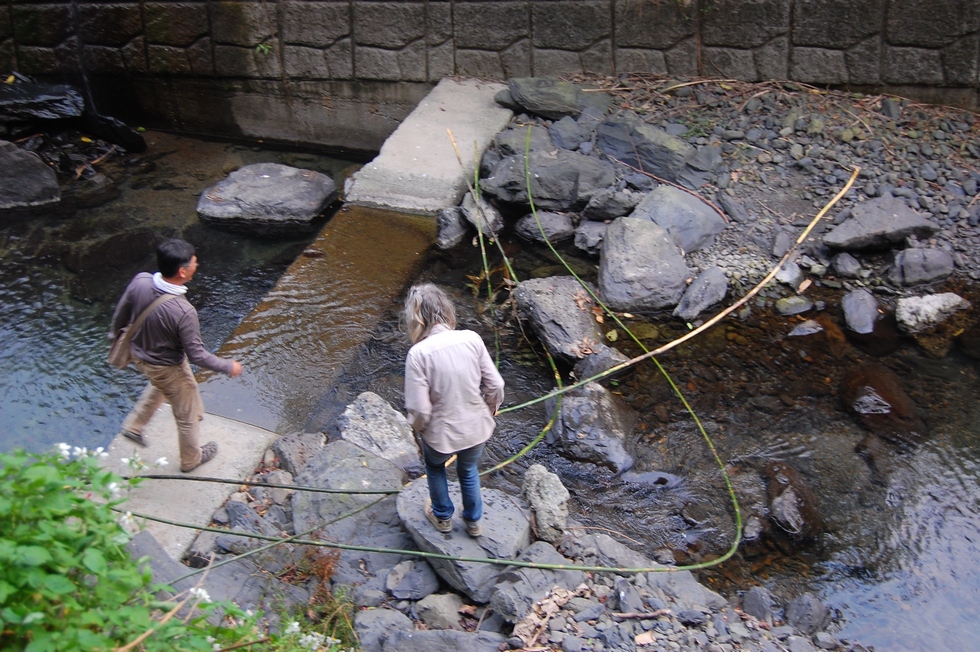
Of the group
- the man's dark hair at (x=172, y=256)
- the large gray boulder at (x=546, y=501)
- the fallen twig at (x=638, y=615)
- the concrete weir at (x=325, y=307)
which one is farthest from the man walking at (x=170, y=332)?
the fallen twig at (x=638, y=615)

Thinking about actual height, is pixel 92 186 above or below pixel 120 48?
below

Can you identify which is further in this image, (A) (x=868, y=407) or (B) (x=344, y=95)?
(B) (x=344, y=95)

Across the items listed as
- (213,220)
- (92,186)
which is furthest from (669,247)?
(92,186)

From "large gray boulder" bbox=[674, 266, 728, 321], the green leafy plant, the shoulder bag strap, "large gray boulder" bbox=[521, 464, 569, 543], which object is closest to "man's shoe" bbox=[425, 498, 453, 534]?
"large gray boulder" bbox=[521, 464, 569, 543]

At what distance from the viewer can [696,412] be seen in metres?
4.86

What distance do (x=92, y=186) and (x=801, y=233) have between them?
663 cm

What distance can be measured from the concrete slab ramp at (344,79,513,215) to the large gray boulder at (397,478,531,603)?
329cm

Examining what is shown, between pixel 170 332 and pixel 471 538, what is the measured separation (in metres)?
1.67

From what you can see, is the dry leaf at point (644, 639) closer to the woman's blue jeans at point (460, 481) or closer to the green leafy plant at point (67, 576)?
the woman's blue jeans at point (460, 481)

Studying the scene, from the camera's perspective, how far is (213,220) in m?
6.99

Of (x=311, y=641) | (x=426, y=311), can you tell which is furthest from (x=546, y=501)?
(x=311, y=641)

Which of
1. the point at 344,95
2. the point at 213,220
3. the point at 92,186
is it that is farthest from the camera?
the point at 344,95

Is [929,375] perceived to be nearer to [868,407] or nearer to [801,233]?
[868,407]

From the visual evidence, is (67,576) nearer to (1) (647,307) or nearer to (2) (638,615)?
(2) (638,615)
